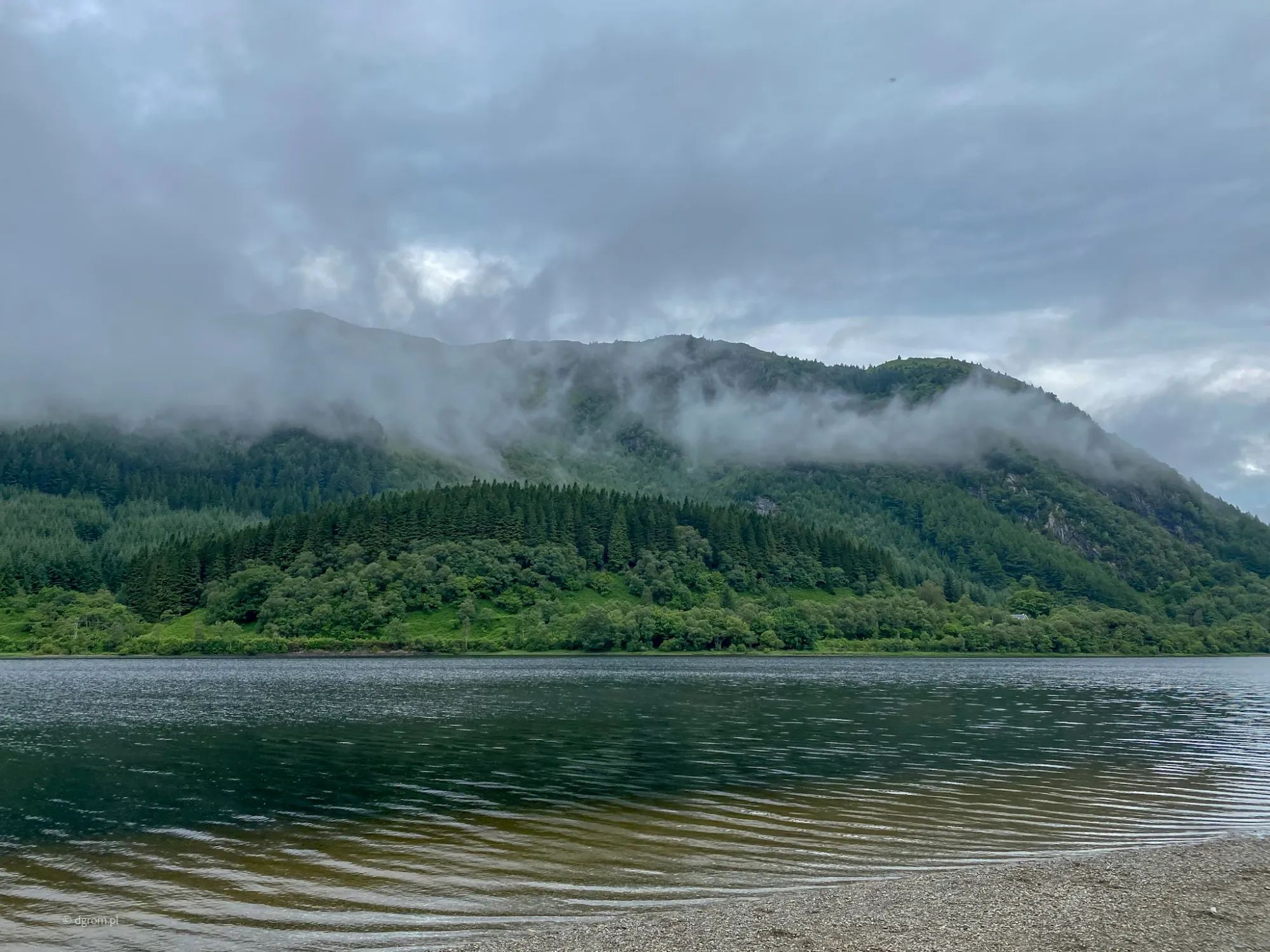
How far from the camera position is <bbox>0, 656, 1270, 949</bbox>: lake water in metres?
27.8

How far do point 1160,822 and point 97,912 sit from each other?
41014 millimetres

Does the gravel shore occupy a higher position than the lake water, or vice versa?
the gravel shore

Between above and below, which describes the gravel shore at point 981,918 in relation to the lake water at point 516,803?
above

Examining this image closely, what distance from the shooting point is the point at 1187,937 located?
23953 millimetres

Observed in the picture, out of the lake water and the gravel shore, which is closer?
the gravel shore

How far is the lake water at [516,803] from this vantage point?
27.8 meters

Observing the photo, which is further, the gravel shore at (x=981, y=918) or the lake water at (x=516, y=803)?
the lake water at (x=516, y=803)

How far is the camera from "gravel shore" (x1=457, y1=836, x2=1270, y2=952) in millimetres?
23156

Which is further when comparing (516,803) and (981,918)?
(516,803)

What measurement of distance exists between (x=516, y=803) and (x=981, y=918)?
23.6 meters

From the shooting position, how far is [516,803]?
143 ft

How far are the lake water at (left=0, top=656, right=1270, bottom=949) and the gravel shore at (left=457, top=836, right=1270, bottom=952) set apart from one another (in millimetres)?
2248

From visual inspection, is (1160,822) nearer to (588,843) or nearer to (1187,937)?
(1187,937)

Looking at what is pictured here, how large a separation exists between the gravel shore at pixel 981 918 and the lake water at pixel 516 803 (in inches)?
88.5
